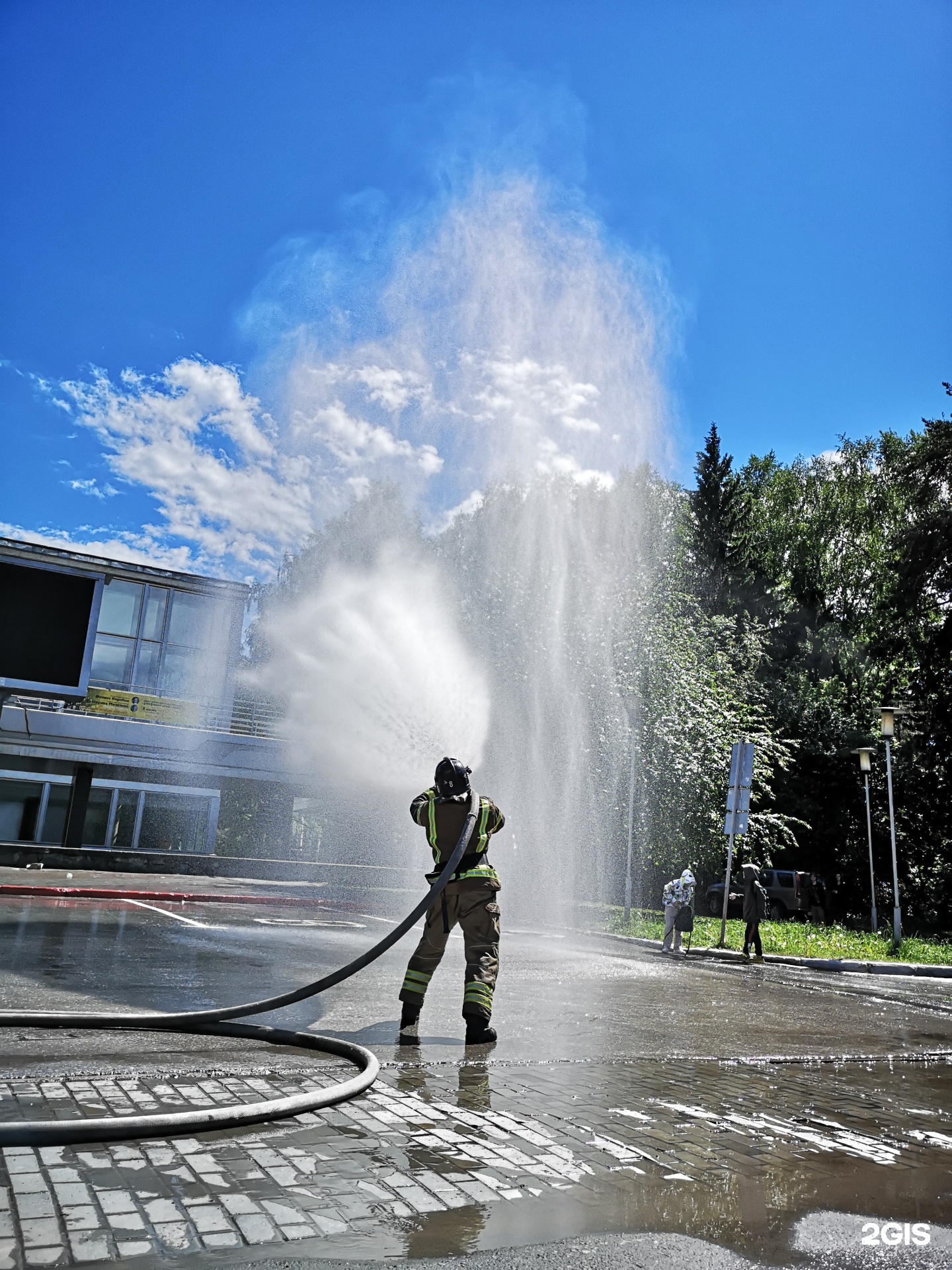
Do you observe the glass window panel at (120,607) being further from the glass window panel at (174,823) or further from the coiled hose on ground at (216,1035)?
the coiled hose on ground at (216,1035)

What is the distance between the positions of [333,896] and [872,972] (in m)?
12.8

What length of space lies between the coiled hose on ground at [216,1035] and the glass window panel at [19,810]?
25.4 meters

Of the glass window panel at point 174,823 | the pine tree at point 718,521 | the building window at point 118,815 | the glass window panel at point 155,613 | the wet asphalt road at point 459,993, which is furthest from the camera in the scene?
the pine tree at point 718,521

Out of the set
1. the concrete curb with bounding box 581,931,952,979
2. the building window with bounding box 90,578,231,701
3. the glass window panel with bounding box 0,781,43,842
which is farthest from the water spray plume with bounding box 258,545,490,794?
the concrete curb with bounding box 581,931,952,979

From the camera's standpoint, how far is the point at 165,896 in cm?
2030

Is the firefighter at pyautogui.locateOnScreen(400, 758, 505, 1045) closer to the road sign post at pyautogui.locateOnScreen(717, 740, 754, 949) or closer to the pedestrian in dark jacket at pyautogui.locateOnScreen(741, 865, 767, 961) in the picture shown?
the pedestrian in dark jacket at pyautogui.locateOnScreen(741, 865, 767, 961)

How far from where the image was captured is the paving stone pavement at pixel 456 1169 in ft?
10.9

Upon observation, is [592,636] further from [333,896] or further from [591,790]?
[333,896]

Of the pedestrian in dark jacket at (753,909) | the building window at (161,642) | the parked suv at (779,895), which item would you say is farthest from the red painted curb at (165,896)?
the parked suv at (779,895)

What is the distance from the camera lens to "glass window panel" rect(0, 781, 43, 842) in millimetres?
29969

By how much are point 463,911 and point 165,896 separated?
14499 mm

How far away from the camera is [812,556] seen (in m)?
49.7

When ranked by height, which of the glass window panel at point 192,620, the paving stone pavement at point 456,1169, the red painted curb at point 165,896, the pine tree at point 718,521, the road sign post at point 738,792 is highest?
the pine tree at point 718,521

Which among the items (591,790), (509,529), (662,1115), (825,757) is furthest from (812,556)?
(662,1115)
